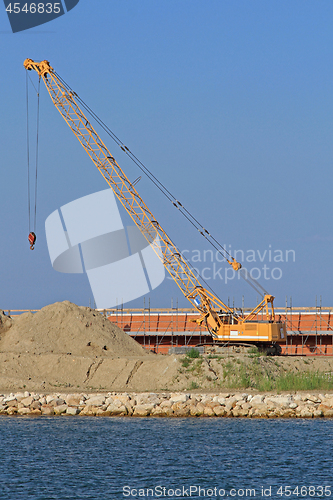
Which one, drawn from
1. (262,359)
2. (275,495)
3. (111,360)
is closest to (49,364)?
(111,360)

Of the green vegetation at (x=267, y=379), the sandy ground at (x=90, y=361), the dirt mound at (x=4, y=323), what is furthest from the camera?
the dirt mound at (x=4, y=323)

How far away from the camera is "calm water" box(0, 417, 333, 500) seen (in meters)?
19.3

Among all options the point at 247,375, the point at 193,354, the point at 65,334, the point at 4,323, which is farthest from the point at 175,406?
the point at 4,323

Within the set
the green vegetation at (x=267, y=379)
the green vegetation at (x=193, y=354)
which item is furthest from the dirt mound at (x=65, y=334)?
the green vegetation at (x=267, y=379)

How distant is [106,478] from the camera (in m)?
20.4

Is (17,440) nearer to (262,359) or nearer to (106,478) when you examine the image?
(106,478)

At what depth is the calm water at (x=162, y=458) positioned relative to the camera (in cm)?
1927

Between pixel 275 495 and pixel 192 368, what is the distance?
19.0 metres

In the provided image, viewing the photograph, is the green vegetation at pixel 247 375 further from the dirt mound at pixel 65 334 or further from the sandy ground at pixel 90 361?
the dirt mound at pixel 65 334

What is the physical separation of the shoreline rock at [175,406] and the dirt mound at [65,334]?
35.1 ft

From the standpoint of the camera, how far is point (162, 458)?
904 inches

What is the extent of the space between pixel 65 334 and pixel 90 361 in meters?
4.90

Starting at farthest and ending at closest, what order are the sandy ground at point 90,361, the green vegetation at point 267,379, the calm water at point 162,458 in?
the sandy ground at point 90,361
the green vegetation at point 267,379
the calm water at point 162,458

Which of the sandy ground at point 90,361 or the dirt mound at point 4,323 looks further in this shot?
the dirt mound at point 4,323
